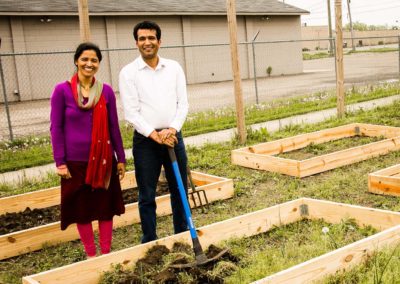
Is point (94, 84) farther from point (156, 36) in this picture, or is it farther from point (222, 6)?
point (222, 6)

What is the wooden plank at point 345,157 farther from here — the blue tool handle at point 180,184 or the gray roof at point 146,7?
the gray roof at point 146,7

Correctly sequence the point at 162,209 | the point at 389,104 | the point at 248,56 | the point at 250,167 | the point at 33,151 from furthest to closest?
1. the point at 248,56
2. the point at 389,104
3. the point at 33,151
4. the point at 250,167
5. the point at 162,209

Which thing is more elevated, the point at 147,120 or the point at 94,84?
the point at 94,84

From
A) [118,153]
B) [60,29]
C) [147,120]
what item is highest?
[60,29]

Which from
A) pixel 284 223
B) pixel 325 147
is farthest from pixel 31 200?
pixel 325 147

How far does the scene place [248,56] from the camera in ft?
90.1

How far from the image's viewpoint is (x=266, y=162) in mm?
7289

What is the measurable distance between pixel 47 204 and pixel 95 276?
2573 mm

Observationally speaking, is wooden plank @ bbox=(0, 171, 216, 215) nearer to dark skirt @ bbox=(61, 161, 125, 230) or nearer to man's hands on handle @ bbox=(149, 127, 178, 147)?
dark skirt @ bbox=(61, 161, 125, 230)

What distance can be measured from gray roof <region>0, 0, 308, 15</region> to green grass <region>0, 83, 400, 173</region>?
1079 centimetres

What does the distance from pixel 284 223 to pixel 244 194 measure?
138 cm

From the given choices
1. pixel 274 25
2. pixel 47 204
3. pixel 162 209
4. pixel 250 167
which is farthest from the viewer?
pixel 274 25

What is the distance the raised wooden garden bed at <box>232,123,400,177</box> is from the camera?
6.88m

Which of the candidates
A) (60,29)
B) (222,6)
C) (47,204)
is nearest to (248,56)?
(222,6)
